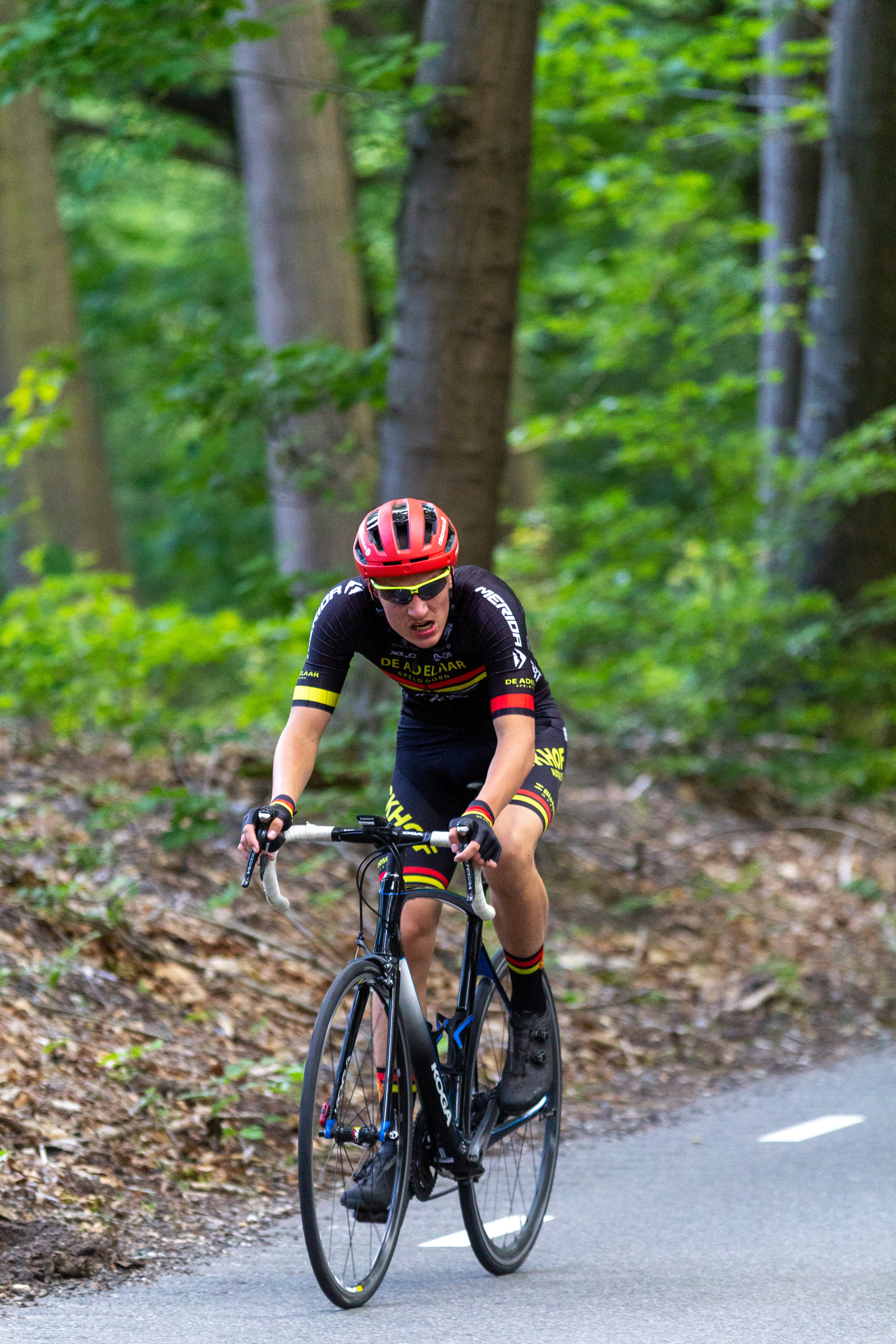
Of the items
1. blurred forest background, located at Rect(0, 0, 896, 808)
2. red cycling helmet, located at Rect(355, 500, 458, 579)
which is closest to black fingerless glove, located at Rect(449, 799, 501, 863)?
red cycling helmet, located at Rect(355, 500, 458, 579)

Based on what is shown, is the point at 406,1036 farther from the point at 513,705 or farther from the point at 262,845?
the point at 513,705

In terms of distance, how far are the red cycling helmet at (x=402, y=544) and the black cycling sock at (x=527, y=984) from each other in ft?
4.49

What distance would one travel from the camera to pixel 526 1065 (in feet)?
16.5

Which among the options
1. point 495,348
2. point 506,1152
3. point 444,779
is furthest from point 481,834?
point 495,348

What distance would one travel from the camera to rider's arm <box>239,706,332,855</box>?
14.6 ft

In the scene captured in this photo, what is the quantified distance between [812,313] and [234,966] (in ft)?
30.3

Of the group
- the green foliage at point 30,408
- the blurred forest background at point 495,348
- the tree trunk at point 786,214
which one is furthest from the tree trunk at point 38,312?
the tree trunk at point 786,214

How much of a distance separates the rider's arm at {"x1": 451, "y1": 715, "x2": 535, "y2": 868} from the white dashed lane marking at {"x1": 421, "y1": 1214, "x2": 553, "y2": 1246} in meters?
1.24

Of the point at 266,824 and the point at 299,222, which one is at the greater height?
the point at 299,222

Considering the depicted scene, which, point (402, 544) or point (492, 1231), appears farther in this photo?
point (492, 1231)

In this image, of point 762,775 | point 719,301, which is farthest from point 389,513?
point 719,301

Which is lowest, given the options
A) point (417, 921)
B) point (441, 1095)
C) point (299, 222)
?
point (441, 1095)

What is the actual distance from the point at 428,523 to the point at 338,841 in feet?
3.24

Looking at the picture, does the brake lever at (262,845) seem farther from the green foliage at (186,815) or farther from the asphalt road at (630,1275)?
the green foliage at (186,815)
